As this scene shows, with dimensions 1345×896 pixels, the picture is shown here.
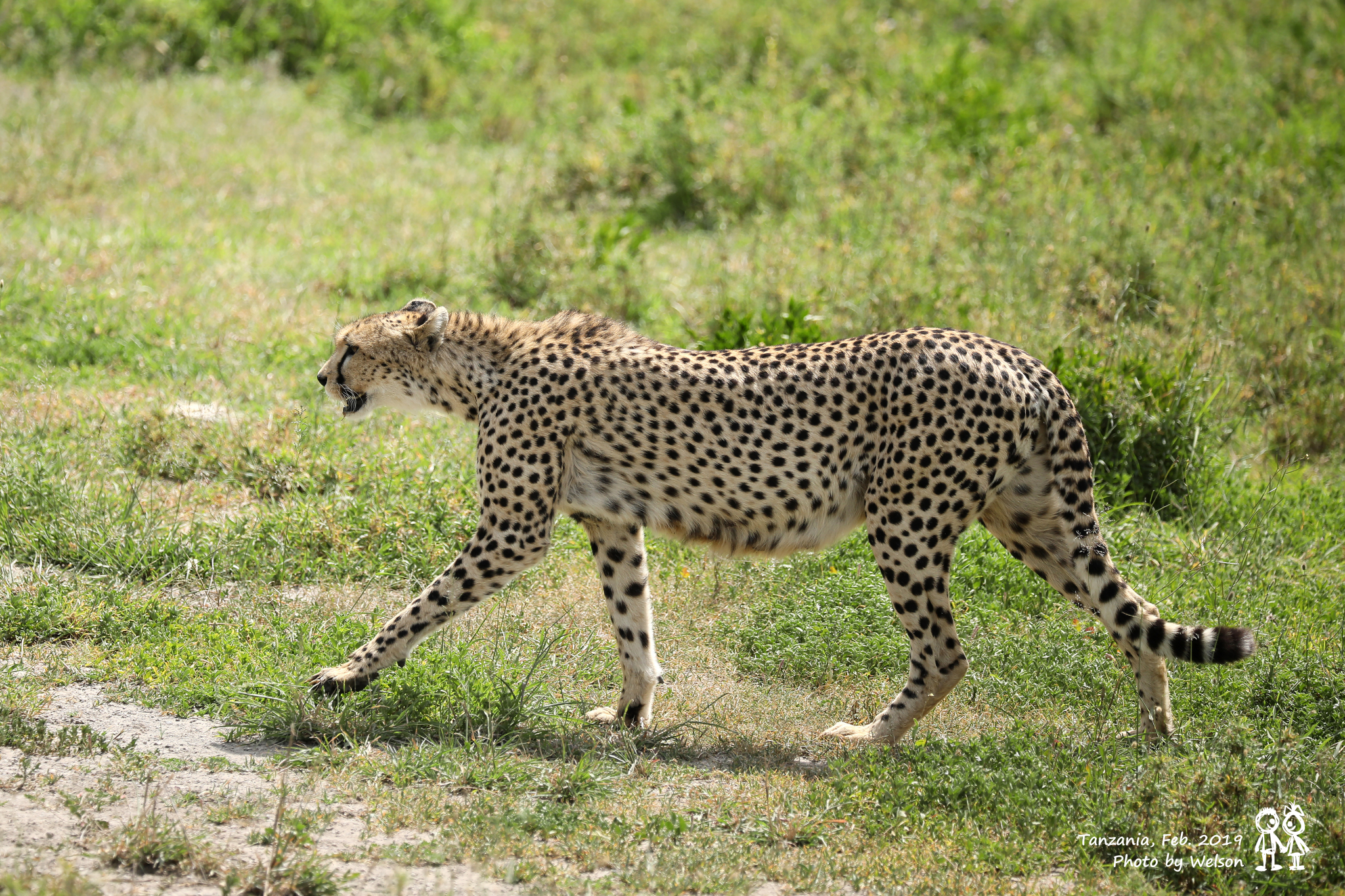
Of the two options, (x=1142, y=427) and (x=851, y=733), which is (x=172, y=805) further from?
(x=1142, y=427)

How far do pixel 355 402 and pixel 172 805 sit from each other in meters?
1.81

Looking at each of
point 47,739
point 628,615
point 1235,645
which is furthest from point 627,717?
point 1235,645

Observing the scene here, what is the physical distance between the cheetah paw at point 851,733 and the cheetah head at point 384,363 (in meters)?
1.90

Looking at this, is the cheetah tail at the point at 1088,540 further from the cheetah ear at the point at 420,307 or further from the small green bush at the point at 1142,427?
the cheetah ear at the point at 420,307

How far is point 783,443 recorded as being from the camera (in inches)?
190

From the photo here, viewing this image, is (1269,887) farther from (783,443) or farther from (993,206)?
(993,206)

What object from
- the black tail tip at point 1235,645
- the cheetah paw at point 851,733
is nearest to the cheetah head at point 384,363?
the cheetah paw at point 851,733

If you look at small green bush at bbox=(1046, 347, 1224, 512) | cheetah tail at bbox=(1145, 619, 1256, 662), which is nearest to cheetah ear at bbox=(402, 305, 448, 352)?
cheetah tail at bbox=(1145, 619, 1256, 662)

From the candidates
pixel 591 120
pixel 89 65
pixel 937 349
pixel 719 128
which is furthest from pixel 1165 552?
pixel 89 65

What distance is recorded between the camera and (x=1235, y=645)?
445 cm

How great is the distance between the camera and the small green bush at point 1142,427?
6930mm

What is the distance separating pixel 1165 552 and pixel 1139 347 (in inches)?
58.7

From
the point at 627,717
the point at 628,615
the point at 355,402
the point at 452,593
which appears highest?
the point at 355,402

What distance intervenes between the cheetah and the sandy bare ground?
0.49 metres
